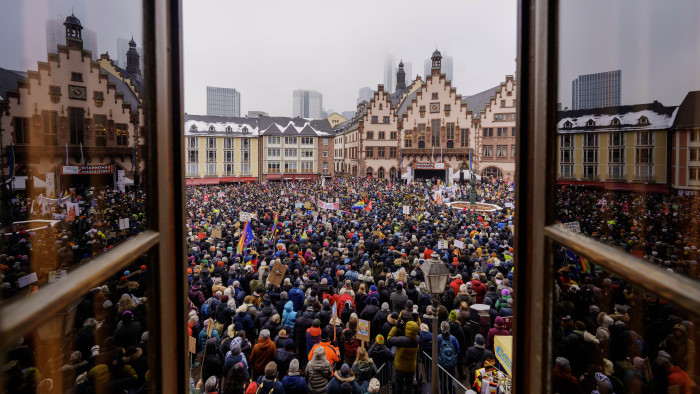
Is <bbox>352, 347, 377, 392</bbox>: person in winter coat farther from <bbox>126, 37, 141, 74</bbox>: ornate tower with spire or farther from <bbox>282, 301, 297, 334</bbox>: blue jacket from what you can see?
<bbox>126, 37, 141, 74</bbox>: ornate tower with spire

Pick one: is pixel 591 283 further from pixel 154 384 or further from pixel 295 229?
pixel 295 229

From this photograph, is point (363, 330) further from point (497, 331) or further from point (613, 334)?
point (613, 334)

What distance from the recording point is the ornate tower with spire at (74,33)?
1012 mm

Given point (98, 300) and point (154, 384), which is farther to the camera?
point (154, 384)

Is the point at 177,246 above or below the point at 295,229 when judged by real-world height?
above

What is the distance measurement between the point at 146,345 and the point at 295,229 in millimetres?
14559

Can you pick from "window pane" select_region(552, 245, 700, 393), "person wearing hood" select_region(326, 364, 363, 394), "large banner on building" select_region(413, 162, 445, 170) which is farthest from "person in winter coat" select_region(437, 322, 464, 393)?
"large banner on building" select_region(413, 162, 445, 170)

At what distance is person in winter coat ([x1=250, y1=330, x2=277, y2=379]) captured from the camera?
5.55 m

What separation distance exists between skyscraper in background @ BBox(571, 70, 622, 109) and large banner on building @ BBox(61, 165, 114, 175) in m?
1.56

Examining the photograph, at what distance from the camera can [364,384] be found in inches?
204

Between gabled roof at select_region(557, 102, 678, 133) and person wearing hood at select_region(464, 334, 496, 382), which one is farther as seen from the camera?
person wearing hood at select_region(464, 334, 496, 382)

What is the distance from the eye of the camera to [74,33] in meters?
1.02

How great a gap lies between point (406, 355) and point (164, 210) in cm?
521

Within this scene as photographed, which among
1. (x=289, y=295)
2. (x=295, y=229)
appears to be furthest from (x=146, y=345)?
(x=295, y=229)
